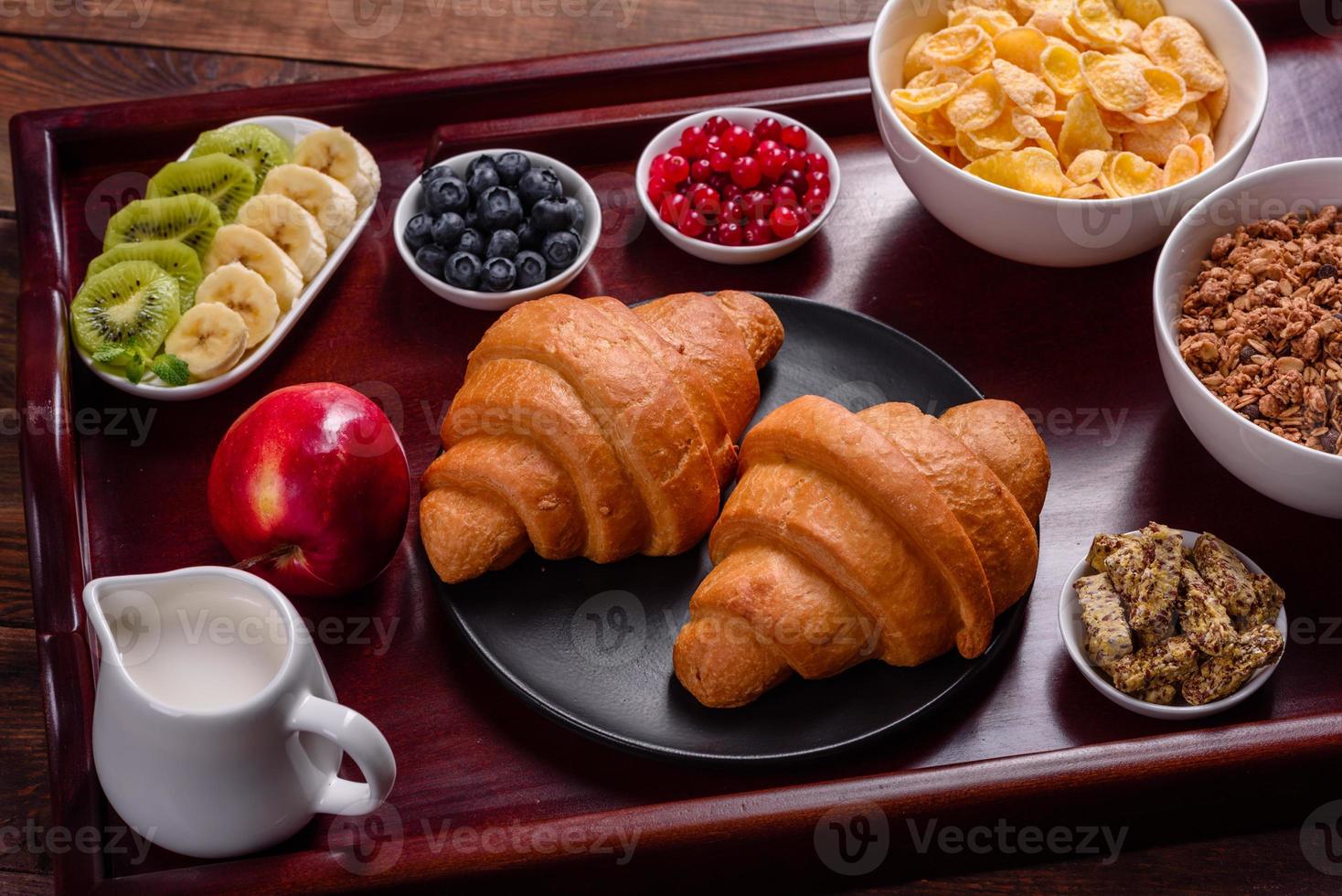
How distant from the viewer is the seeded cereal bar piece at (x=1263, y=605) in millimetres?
1577

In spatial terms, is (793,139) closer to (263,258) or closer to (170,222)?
(263,258)

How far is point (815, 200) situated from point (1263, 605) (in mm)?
932

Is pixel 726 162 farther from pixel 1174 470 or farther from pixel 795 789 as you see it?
pixel 795 789

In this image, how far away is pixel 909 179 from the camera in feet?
6.46

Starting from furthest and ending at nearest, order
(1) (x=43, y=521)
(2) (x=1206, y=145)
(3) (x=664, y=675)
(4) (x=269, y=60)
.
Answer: (4) (x=269, y=60) → (2) (x=1206, y=145) → (1) (x=43, y=521) → (3) (x=664, y=675)

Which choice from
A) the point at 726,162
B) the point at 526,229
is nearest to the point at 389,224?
the point at 526,229

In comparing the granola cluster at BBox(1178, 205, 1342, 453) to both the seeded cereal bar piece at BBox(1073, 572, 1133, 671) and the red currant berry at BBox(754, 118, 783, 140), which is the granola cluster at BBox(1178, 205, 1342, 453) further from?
the red currant berry at BBox(754, 118, 783, 140)

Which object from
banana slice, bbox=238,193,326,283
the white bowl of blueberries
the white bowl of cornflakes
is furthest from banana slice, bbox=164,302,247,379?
the white bowl of cornflakes

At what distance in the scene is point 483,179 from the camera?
6.67 feet

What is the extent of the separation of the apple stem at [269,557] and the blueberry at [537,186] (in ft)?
2.36

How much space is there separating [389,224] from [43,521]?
29.8 inches

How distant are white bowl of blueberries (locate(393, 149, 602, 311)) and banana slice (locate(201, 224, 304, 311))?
18 centimetres

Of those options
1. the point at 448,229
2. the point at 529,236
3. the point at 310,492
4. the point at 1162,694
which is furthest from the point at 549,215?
the point at 1162,694

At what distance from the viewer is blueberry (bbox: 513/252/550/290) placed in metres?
1.99
